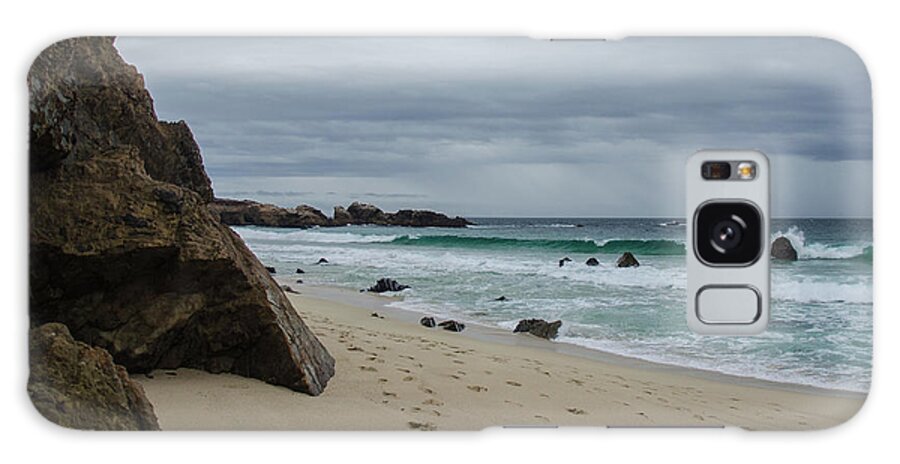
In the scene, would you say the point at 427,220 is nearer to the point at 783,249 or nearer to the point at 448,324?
the point at 448,324

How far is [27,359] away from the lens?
11.4 ft

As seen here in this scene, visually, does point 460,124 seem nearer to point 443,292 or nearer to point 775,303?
point 443,292

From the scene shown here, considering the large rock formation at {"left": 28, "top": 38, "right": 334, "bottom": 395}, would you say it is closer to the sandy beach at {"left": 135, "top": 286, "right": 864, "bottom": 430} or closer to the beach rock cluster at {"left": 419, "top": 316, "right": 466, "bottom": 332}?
the sandy beach at {"left": 135, "top": 286, "right": 864, "bottom": 430}

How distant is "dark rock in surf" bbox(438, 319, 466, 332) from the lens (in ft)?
11.8

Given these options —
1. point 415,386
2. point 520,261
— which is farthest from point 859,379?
point 415,386

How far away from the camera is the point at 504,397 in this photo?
138 inches

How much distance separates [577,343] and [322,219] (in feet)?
2.78

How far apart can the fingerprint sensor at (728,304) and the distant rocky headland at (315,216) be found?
2.38 ft

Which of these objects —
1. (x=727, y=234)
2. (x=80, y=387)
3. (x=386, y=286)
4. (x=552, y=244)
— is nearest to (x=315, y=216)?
(x=386, y=286)

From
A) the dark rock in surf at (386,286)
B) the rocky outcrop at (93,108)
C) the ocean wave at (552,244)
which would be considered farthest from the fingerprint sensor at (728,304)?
the rocky outcrop at (93,108)

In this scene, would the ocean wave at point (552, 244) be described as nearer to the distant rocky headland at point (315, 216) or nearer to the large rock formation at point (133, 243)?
the distant rocky headland at point (315, 216)

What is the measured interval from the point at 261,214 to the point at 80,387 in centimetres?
71

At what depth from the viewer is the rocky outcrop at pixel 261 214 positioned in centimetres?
353

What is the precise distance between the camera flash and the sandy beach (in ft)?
1.93
